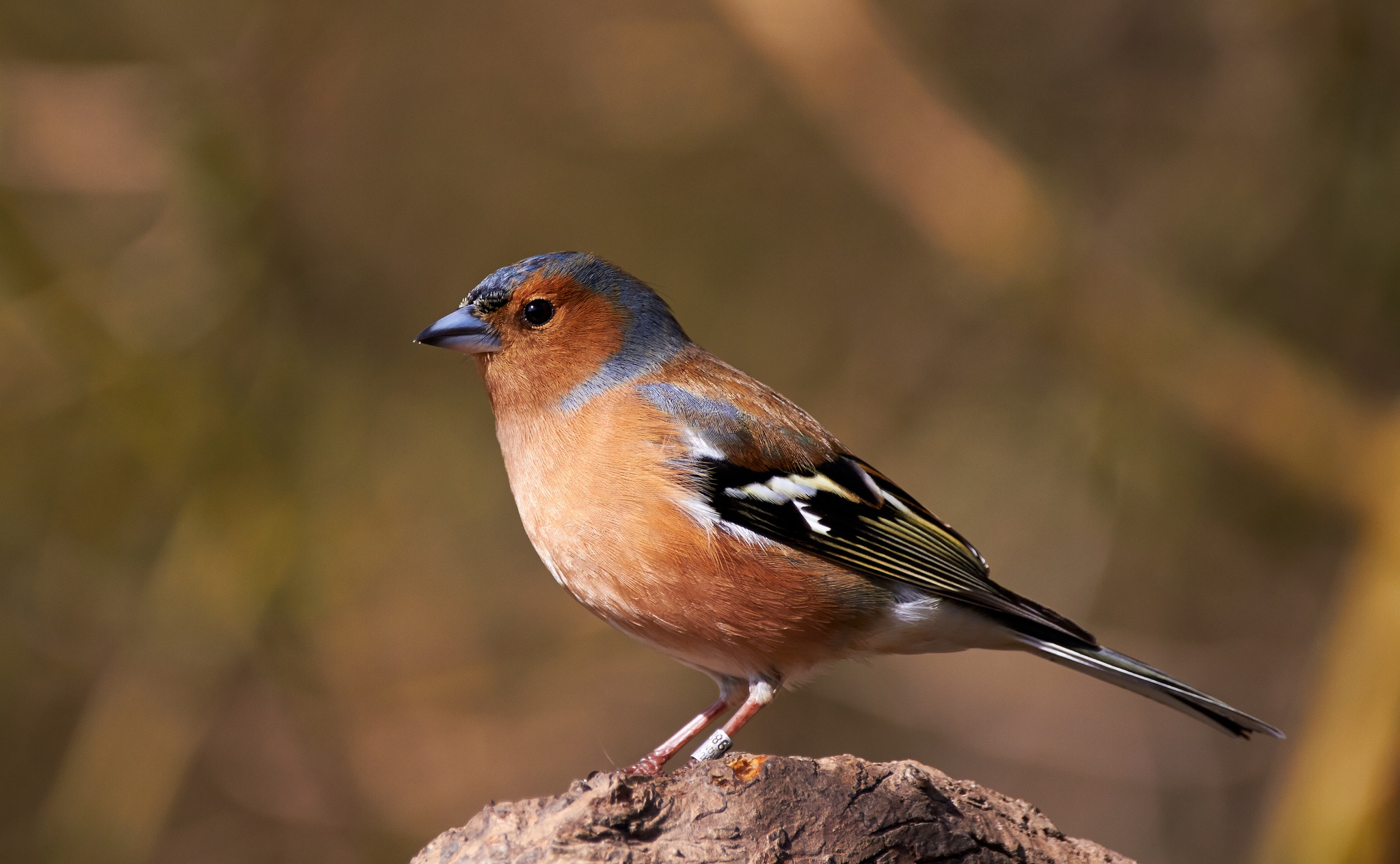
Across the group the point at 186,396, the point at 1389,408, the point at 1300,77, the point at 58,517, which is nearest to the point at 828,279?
the point at 1300,77

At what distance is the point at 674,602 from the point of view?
3545mm

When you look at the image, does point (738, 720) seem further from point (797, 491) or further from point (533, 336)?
point (533, 336)

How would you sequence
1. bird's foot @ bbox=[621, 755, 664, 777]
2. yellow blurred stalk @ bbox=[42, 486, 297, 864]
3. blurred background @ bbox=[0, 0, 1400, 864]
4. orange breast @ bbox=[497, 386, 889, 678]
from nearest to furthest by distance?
bird's foot @ bbox=[621, 755, 664, 777] < orange breast @ bbox=[497, 386, 889, 678] < yellow blurred stalk @ bbox=[42, 486, 297, 864] < blurred background @ bbox=[0, 0, 1400, 864]

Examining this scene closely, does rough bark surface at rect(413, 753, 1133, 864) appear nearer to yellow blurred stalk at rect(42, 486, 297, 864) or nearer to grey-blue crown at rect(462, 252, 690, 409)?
grey-blue crown at rect(462, 252, 690, 409)

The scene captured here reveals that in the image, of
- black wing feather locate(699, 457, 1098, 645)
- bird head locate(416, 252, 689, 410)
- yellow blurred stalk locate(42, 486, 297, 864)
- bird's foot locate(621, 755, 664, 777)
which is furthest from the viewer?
yellow blurred stalk locate(42, 486, 297, 864)

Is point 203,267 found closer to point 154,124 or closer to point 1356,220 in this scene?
point 154,124

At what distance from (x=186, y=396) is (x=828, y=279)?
451cm

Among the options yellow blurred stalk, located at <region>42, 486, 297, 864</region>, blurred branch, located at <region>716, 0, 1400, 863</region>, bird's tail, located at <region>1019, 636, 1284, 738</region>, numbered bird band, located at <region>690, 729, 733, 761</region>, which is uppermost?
blurred branch, located at <region>716, 0, 1400, 863</region>

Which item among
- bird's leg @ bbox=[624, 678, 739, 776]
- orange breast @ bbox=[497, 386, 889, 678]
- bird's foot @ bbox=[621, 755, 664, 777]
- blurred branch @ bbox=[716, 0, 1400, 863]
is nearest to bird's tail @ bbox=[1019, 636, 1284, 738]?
orange breast @ bbox=[497, 386, 889, 678]

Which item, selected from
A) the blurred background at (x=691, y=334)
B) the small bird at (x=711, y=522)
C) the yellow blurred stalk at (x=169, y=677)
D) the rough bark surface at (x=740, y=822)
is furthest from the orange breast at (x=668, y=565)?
the yellow blurred stalk at (x=169, y=677)

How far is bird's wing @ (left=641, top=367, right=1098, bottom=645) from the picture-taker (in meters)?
3.81

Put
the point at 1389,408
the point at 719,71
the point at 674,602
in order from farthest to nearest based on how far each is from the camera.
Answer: the point at 719,71, the point at 1389,408, the point at 674,602

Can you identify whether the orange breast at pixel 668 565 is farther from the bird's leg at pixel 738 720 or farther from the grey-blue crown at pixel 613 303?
the grey-blue crown at pixel 613 303

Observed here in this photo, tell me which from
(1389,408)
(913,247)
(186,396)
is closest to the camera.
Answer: (1389,408)
